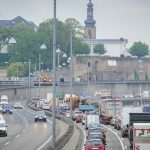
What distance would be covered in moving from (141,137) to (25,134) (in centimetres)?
3545

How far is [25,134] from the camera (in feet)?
290

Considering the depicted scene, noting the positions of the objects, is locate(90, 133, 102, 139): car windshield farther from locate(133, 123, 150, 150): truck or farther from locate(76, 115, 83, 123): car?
locate(76, 115, 83, 123): car

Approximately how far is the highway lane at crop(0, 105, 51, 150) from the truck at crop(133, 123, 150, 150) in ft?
53.5

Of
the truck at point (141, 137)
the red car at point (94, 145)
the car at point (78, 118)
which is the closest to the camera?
the truck at point (141, 137)

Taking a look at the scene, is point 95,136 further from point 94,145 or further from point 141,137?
point 141,137

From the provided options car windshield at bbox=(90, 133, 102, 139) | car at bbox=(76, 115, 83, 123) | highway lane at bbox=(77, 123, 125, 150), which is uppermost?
car at bbox=(76, 115, 83, 123)

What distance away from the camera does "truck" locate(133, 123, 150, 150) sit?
52.7 metres

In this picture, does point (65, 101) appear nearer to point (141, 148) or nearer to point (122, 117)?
point (122, 117)

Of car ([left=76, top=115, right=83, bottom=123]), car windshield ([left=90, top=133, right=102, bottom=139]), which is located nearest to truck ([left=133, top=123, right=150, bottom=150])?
car windshield ([left=90, top=133, right=102, bottom=139])

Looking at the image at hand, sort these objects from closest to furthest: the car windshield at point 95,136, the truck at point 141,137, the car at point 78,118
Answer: the truck at point 141,137
the car windshield at point 95,136
the car at point 78,118

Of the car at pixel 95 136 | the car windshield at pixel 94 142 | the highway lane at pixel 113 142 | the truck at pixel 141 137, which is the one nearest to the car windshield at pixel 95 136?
the car at pixel 95 136

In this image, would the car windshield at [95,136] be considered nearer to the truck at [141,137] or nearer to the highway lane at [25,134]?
the highway lane at [25,134]

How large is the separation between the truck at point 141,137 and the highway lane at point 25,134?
1631 cm

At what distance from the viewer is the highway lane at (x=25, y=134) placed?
72.9 metres
